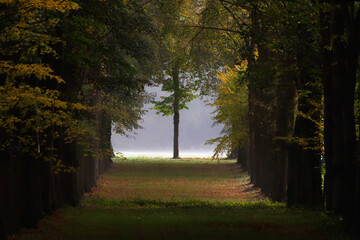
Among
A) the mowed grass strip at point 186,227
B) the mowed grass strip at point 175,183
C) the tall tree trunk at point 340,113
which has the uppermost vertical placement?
the tall tree trunk at point 340,113

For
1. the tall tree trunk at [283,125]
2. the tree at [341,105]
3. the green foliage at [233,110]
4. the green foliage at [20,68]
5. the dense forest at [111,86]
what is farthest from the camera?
the green foliage at [233,110]

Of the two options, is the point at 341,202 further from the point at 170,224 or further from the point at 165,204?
the point at 165,204

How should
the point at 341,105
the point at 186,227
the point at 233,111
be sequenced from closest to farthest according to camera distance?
the point at 341,105 → the point at 186,227 → the point at 233,111

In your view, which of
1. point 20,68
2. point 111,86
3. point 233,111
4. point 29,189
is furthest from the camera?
point 233,111

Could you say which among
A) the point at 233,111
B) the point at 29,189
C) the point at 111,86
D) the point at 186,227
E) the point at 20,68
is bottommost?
the point at 186,227

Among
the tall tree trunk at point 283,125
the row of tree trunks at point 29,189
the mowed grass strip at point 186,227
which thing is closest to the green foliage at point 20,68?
the row of tree trunks at point 29,189

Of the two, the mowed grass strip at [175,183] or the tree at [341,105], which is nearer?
the tree at [341,105]

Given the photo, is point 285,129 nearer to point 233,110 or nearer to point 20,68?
point 233,110

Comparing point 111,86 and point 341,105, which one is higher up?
point 111,86

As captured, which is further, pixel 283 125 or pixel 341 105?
pixel 283 125

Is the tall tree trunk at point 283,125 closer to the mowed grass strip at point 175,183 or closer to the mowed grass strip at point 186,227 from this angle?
the mowed grass strip at point 175,183

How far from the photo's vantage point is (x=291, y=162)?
21.6m

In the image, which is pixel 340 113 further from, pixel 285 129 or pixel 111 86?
pixel 111 86

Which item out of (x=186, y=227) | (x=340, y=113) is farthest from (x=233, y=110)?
(x=186, y=227)
